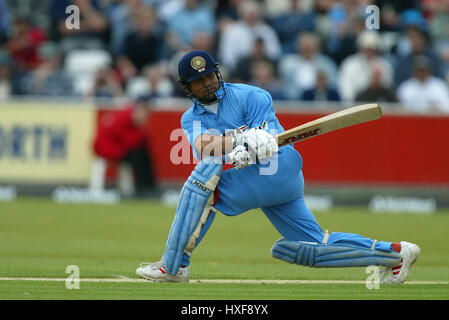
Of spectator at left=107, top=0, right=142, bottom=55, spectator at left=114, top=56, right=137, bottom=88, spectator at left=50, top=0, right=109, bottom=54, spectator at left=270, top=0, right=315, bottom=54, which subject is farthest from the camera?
spectator at left=107, top=0, right=142, bottom=55

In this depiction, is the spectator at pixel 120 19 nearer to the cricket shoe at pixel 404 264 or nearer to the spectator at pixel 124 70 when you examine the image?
the spectator at pixel 124 70

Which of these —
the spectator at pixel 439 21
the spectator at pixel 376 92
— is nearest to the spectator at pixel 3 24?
the spectator at pixel 376 92

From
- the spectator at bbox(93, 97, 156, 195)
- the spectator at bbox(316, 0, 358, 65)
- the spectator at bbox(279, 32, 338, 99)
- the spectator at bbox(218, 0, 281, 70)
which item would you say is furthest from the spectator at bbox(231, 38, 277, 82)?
the spectator at bbox(93, 97, 156, 195)

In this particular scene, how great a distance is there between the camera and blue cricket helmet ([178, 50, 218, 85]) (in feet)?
21.8

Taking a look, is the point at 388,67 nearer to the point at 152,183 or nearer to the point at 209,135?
the point at 152,183

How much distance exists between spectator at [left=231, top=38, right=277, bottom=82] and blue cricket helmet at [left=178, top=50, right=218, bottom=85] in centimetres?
875

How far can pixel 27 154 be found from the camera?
1443cm

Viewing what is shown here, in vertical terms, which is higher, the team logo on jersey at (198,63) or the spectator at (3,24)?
the spectator at (3,24)

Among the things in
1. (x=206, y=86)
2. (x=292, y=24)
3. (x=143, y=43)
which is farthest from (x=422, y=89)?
(x=206, y=86)

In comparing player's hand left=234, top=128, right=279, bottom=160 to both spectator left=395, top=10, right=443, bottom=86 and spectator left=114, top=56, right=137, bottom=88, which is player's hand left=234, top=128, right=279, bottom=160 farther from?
spectator left=114, top=56, right=137, bottom=88

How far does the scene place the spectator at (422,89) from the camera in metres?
15.0

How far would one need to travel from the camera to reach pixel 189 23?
1686 cm

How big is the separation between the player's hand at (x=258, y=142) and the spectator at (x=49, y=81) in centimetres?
953

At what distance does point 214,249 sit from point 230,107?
12.9 ft
